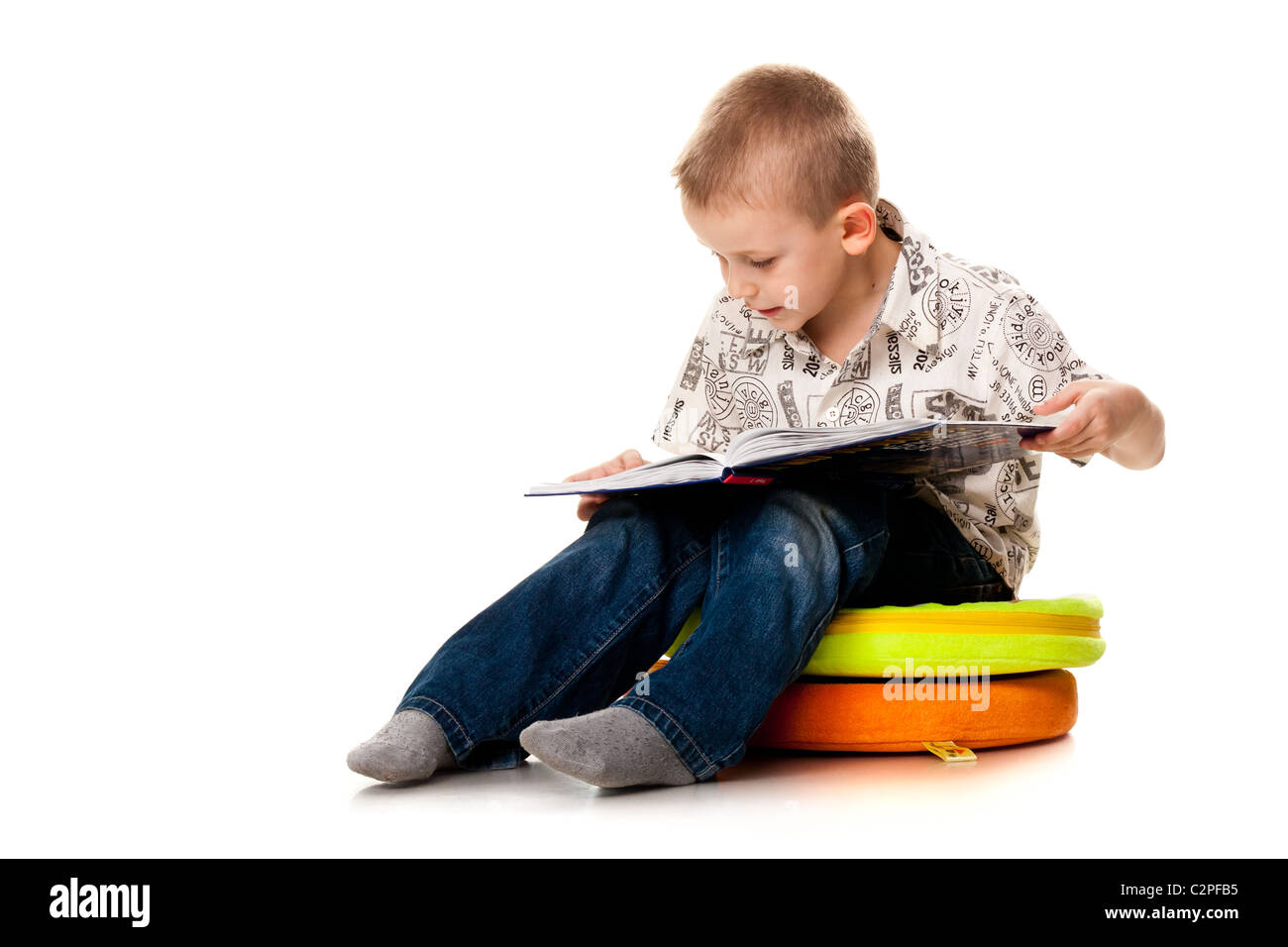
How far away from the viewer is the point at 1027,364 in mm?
1682

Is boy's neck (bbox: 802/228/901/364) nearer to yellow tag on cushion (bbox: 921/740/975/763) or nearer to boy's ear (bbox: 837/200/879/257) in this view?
boy's ear (bbox: 837/200/879/257)

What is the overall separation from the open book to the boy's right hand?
12 centimetres

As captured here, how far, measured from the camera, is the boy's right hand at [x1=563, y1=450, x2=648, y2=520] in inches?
67.9

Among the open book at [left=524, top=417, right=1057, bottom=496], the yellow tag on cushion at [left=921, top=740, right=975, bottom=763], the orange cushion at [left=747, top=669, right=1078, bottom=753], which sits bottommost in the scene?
the yellow tag on cushion at [left=921, top=740, right=975, bottom=763]

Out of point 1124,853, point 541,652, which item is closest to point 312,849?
point 541,652

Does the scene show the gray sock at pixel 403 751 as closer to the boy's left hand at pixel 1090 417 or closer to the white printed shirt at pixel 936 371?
the white printed shirt at pixel 936 371

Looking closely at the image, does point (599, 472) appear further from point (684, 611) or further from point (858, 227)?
point (858, 227)

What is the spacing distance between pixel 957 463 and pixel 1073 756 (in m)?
0.39

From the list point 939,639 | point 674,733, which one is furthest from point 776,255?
point 674,733

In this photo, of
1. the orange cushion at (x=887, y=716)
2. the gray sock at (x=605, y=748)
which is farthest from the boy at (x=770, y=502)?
the orange cushion at (x=887, y=716)

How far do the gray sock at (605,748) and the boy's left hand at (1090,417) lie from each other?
0.52 m

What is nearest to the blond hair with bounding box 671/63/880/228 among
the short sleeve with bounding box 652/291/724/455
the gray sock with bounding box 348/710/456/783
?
the short sleeve with bounding box 652/291/724/455

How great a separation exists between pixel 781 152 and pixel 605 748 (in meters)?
0.76

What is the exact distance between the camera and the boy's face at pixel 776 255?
1.61 m
